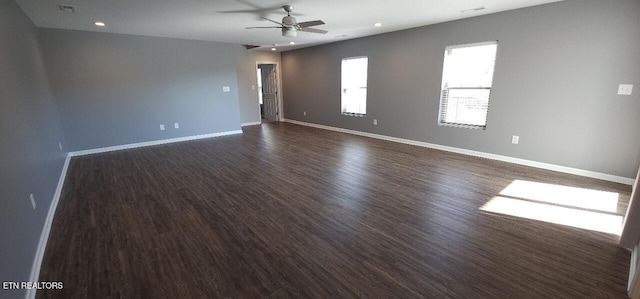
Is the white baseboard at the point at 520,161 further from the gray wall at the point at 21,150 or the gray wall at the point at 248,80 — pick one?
the gray wall at the point at 21,150

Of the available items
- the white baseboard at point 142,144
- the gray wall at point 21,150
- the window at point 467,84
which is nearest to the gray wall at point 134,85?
the white baseboard at point 142,144

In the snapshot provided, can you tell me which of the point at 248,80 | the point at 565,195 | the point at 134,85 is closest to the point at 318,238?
the point at 565,195

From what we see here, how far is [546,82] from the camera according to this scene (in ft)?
13.0

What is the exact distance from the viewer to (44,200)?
2.71 meters

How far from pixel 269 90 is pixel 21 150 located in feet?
24.8

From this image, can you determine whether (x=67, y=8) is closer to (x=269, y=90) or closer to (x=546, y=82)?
(x=269, y=90)

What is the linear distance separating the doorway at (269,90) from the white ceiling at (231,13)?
3.88m

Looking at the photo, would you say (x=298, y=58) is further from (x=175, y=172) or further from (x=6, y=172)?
(x=6, y=172)

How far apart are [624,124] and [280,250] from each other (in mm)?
4554

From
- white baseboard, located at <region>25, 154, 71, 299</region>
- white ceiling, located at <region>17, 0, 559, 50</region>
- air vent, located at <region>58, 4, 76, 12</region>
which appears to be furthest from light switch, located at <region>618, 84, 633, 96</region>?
air vent, located at <region>58, 4, 76, 12</region>

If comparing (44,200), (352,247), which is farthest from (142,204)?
(352,247)

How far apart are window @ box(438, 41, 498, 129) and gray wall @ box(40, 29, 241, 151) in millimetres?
5219

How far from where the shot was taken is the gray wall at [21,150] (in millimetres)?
1684

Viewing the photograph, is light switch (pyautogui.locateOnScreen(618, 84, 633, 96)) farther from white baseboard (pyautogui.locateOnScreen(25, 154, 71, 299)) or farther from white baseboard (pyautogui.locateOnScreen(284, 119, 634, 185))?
white baseboard (pyautogui.locateOnScreen(25, 154, 71, 299))
